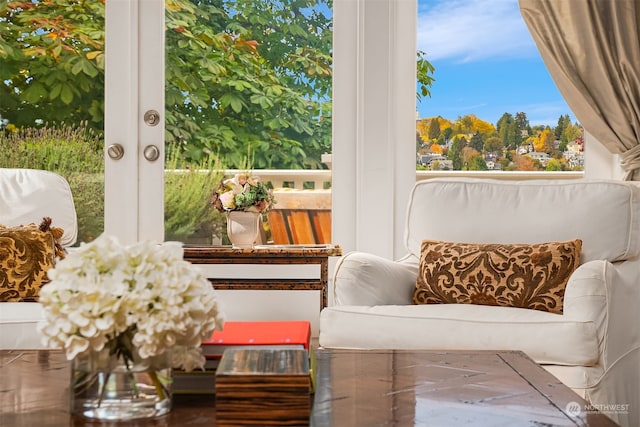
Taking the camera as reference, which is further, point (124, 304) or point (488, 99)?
point (488, 99)

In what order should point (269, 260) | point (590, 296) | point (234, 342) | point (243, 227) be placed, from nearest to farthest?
point (234, 342) < point (590, 296) < point (269, 260) < point (243, 227)

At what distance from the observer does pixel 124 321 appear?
4.09ft

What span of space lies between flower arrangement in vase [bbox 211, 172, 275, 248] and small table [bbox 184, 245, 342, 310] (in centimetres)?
14

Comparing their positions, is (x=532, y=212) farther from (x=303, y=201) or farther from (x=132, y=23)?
(x=132, y=23)

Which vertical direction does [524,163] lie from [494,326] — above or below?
above

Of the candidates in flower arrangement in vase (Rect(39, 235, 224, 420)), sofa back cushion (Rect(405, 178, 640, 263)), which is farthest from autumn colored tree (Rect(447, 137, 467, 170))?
flower arrangement in vase (Rect(39, 235, 224, 420))

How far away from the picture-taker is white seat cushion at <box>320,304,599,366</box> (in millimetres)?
2404

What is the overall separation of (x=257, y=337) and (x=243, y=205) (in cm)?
195

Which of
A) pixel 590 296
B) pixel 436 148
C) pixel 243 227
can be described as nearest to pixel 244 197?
pixel 243 227

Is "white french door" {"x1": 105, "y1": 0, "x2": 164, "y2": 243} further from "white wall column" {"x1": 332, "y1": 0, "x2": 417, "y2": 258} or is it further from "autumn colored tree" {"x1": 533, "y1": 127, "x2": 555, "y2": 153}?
"autumn colored tree" {"x1": 533, "y1": 127, "x2": 555, "y2": 153}

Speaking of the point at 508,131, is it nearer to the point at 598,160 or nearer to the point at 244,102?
the point at 598,160

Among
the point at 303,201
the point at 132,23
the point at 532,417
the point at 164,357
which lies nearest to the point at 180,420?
the point at 164,357

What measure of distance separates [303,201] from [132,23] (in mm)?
1269

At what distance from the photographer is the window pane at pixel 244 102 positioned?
4.01 metres
